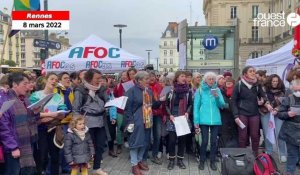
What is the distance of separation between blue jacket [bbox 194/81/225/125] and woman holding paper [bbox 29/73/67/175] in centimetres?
247

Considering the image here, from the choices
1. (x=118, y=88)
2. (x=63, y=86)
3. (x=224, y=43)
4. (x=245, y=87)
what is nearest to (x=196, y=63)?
(x=224, y=43)

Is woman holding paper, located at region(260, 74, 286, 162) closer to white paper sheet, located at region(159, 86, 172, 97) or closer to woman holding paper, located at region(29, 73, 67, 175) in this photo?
white paper sheet, located at region(159, 86, 172, 97)

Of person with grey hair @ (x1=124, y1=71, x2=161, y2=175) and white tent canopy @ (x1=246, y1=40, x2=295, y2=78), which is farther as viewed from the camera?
white tent canopy @ (x1=246, y1=40, x2=295, y2=78)

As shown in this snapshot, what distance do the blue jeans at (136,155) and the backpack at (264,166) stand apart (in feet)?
6.71

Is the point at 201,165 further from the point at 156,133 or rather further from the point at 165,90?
the point at 165,90

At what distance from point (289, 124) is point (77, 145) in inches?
134

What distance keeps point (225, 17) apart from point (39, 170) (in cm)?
7150

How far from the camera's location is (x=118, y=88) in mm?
8711

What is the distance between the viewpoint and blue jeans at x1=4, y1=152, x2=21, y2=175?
4.60m

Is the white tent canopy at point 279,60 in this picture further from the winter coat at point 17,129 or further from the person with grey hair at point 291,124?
the winter coat at point 17,129

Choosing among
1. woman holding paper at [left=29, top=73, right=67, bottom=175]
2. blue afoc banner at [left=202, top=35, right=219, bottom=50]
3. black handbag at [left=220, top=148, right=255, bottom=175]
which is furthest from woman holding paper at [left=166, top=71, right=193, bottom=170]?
blue afoc banner at [left=202, top=35, right=219, bottom=50]

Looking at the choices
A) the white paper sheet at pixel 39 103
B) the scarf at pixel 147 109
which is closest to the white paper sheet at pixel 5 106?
the white paper sheet at pixel 39 103

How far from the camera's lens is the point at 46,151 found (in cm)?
620

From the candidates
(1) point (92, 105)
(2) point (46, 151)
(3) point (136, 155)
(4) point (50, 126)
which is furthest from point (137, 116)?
(2) point (46, 151)
